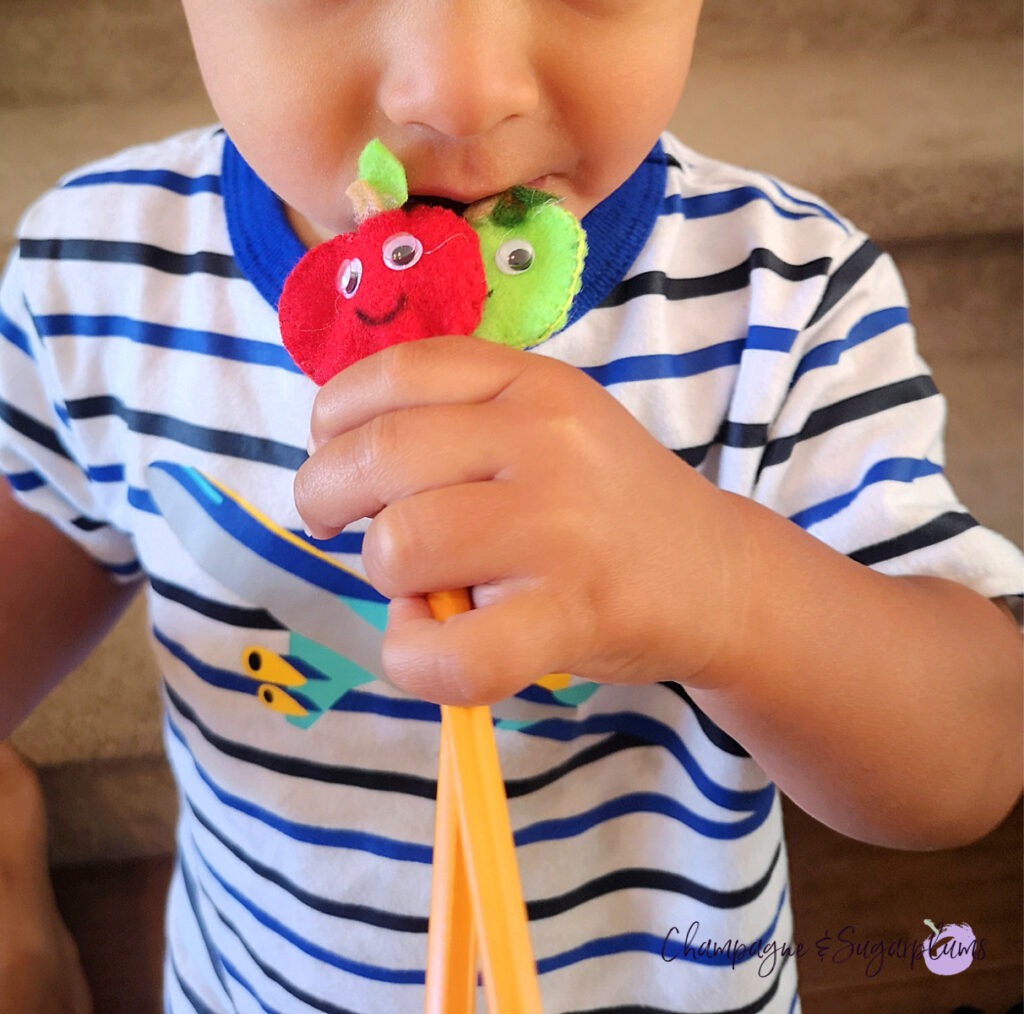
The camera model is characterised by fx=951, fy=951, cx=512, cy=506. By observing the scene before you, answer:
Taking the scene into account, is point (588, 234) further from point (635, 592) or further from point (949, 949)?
point (949, 949)

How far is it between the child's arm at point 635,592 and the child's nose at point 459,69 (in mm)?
76

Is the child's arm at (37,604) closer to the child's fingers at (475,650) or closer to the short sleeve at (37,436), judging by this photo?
the short sleeve at (37,436)

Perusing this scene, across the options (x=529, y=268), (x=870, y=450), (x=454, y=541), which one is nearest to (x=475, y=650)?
(x=454, y=541)

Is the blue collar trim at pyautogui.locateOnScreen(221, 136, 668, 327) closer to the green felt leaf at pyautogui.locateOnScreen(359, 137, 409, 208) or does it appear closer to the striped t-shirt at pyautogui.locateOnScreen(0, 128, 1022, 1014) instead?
the striped t-shirt at pyautogui.locateOnScreen(0, 128, 1022, 1014)

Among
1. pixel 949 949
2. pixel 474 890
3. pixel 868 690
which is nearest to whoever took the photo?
pixel 474 890

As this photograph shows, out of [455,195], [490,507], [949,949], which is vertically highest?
[455,195]

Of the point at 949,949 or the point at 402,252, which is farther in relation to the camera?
the point at 949,949

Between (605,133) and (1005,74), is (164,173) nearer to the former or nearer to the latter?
(605,133)

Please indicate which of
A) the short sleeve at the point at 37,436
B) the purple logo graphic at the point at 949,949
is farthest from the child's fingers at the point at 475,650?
the purple logo graphic at the point at 949,949

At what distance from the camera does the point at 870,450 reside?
1.47 ft

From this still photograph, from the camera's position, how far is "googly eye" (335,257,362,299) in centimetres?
31

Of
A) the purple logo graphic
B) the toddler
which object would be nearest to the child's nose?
the toddler

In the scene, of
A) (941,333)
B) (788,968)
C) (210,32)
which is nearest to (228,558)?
(210,32)

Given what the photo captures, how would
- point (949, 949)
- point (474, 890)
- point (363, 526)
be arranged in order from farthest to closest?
point (949, 949) → point (363, 526) → point (474, 890)
